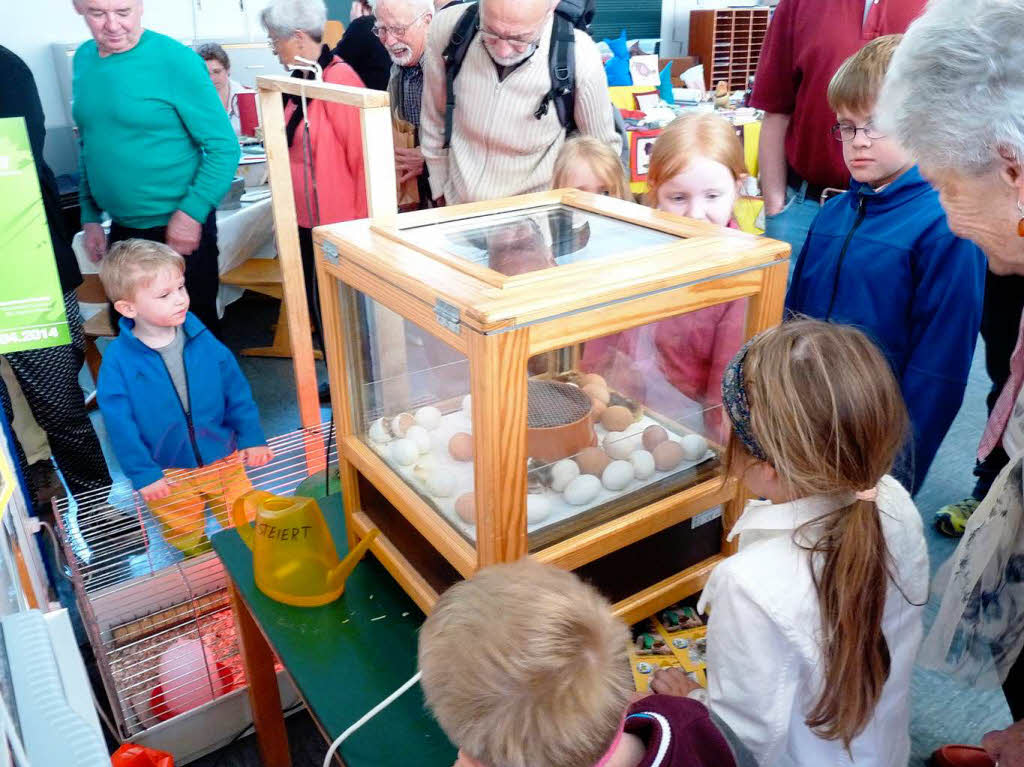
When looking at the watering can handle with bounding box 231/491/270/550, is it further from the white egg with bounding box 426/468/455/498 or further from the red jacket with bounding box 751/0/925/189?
the red jacket with bounding box 751/0/925/189

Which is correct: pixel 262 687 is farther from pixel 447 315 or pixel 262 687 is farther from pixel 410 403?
pixel 447 315

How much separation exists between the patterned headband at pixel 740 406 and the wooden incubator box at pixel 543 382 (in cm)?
7

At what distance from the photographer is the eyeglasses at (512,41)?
1.88 metres

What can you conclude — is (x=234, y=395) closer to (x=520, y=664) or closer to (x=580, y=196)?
(x=580, y=196)

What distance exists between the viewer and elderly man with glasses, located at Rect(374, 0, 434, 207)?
2354mm

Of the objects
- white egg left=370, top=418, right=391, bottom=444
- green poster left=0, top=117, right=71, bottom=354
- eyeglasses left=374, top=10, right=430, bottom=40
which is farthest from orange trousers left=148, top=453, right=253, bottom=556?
eyeglasses left=374, top=10, right=430, bottom=40

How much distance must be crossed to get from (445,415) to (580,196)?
0.39m

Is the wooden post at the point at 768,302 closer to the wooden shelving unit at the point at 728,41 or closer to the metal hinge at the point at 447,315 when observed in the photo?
the metal hinge at the point at 447,315

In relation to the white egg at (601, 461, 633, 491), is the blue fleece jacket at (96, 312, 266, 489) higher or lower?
lower

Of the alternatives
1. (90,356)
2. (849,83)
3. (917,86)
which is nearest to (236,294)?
(90,356)

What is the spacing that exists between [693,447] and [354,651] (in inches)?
19.1

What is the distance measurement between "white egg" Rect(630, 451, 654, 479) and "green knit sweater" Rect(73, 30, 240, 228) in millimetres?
1761

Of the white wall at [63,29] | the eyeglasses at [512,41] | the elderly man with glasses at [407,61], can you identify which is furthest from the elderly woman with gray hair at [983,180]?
the white wall at [63,29]

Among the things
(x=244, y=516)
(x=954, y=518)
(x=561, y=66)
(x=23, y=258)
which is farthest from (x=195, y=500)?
(x=954, y=518)
